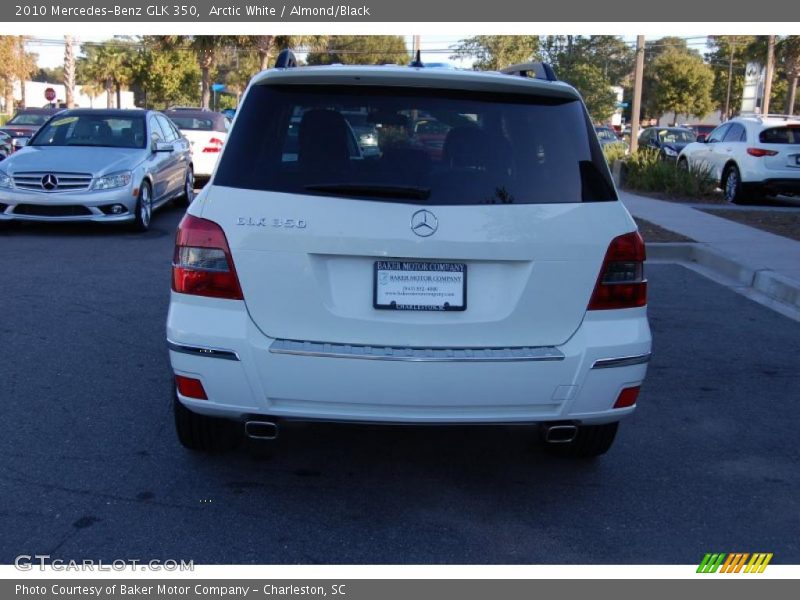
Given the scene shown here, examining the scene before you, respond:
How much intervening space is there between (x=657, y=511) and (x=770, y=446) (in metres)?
1.21

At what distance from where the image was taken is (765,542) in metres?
3.70

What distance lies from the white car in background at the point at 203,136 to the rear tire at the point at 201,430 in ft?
42.3

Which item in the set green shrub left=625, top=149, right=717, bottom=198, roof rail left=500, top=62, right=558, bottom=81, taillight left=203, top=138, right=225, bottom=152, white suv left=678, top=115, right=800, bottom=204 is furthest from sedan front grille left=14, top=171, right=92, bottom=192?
white suv left=678, top=115, right=800, bottom=204

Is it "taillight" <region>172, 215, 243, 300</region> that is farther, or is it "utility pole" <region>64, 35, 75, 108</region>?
"utility pole" <region>64, 35, 75, 108</region>

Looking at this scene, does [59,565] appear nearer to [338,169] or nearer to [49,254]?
[338,169]

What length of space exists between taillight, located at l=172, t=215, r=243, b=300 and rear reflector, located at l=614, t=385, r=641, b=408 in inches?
63.9

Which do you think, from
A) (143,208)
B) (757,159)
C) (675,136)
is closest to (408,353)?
(143,208)

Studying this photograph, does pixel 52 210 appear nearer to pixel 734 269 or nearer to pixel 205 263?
pixel 734 269

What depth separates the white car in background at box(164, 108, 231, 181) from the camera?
56.6 ft

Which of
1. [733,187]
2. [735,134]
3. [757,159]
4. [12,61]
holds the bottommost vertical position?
[733,187]

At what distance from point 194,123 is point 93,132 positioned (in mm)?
6183

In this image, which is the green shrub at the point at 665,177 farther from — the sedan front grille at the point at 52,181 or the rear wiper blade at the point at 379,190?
the rear wiper blade at the point at 379,190

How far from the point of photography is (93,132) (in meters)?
12.3

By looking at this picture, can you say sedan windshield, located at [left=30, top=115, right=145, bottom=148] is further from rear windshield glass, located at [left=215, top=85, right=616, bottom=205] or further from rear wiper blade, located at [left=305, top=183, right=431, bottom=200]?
rear wiper blade, located at [left=305, top=183, right=431, bottom=200]
